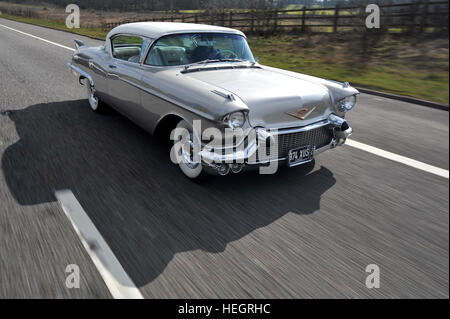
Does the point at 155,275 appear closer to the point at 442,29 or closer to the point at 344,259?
the point at 344,259

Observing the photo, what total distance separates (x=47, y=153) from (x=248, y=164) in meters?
2.46

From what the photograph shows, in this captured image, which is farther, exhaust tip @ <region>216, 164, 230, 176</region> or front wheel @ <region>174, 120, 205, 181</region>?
front wheel @ <region>174, 120, 205, 181</region>

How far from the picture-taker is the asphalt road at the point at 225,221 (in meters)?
2.30

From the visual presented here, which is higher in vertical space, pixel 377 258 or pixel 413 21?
pixel 413 21

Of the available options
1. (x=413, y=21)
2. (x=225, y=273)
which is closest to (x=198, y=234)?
(x=225, y=273)

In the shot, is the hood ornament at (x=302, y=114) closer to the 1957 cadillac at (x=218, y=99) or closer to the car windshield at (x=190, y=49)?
the 1957 cadillac at (x=218, y=99)

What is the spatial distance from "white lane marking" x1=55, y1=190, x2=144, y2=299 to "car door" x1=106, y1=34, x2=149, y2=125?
1561 mm

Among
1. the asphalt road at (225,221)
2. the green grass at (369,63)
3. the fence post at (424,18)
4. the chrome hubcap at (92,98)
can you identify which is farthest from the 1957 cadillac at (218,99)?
the fence post at (424,18)

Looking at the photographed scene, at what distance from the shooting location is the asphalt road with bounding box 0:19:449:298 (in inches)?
90.6

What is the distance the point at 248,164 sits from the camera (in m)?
3.28

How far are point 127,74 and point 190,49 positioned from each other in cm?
87

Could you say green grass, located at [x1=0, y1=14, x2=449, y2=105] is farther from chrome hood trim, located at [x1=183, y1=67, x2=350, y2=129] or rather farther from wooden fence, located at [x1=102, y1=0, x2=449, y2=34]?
chrome hood trim, located at [x1=183, y1=67, x2=350, y2=129]

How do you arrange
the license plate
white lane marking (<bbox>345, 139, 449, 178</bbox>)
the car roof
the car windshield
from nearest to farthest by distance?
the license plate → white lane marking (<bbox>345, 139, 449, 178</bbox>) → the car windshield → the car roof

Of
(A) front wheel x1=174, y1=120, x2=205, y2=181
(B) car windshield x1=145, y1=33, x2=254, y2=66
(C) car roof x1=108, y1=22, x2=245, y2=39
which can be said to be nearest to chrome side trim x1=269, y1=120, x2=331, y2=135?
(A) front wheel x1=174, y1=120, x2=205, y2=181
